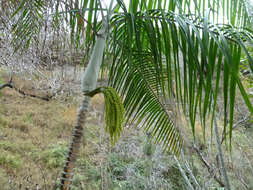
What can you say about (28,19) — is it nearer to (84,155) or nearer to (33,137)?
(84,155)

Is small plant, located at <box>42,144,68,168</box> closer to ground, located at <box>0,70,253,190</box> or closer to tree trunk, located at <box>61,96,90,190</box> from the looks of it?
ground, located at <box>0,70,253,190</box>

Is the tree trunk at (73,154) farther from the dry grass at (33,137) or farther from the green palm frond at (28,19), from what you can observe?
the dry grass at (33,137)

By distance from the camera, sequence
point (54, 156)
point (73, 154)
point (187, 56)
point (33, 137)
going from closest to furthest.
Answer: point (73, 154)
point (187, 56)
point (54, 156)
point (33, 137)

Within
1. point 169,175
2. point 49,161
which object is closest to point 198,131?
point 169,175

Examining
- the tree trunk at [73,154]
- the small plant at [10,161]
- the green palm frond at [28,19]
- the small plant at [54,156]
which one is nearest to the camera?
the tree trunk at [73,154]

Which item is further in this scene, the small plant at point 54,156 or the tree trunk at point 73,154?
the small plant at point 54,156

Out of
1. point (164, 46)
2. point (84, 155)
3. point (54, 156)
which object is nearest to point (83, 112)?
point (164, 46)

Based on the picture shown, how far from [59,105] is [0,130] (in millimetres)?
1785

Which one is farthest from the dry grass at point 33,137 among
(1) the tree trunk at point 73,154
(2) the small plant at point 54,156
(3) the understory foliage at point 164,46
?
(1) the tree trunk at point 73,154

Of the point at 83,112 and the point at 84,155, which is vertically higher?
the point at 83,112

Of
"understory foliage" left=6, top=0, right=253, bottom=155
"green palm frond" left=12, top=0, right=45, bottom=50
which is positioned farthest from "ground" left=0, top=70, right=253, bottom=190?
"green palm frond" left=12, top=0, right=45, bottom=50

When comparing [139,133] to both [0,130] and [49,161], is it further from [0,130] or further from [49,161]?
[0,130]

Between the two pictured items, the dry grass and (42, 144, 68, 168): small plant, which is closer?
the dry grass

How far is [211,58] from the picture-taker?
0.55 metres
